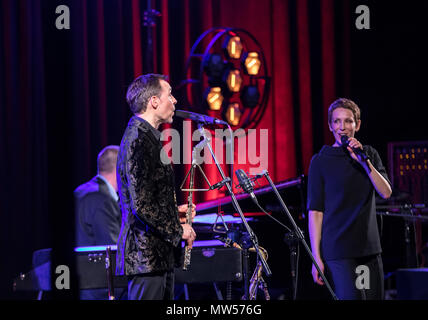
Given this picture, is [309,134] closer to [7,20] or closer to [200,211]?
[200,211]

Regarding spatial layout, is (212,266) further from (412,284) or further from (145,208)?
(412,284)

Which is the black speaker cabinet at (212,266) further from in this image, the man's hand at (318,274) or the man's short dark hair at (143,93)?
the man's short dark hair at (143,93)

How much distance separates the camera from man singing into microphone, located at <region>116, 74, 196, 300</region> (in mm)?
2484

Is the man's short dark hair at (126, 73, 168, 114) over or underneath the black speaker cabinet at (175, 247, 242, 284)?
over

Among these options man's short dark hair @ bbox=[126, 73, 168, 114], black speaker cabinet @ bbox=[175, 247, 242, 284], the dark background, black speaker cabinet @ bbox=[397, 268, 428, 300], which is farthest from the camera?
the dark background

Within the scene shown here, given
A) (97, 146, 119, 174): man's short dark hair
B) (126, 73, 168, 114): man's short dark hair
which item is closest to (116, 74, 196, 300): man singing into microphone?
(126, 73, 168, 114): man's short dark hair

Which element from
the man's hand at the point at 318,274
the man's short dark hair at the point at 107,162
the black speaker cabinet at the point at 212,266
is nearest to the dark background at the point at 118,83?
the man's short dark hair at the point at 107,162

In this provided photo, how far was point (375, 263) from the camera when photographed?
2.96 m

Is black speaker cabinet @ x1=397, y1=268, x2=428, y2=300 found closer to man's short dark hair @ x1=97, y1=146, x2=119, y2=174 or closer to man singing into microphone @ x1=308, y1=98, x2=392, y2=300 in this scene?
man singing into microphone @ x1=308, y1=98, x2=392, y2=300

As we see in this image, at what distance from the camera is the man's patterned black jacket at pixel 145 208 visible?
248cm

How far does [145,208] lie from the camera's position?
2463mm

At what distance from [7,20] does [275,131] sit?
3.17m

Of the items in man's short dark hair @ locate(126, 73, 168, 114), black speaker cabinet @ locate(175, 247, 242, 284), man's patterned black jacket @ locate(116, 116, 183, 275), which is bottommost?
black speaker cabinet @ locate(175, 247, 242, 284)
